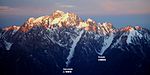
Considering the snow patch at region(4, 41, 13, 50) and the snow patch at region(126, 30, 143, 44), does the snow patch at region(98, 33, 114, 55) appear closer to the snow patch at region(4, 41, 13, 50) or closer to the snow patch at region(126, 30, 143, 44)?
the snow patch at region(126, 30, 143, 44)

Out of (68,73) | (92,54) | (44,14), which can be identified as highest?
(44,14)

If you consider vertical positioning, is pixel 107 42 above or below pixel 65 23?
below

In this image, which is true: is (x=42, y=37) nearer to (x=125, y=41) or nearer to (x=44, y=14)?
(x=44, y=14)

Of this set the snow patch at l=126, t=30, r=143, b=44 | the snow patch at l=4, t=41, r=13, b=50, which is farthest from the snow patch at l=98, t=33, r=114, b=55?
the snow patch at l=4, t=41, r=13, b=50

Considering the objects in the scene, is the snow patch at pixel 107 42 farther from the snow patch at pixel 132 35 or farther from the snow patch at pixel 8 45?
the snow patch at pixel 8 45

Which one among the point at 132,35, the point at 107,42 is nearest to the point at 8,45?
the point at 107,42

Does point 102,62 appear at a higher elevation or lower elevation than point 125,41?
lower

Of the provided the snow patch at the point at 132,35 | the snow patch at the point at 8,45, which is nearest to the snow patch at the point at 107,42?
the snow patch at the point at 132,35

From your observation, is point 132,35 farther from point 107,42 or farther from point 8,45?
point 8,45

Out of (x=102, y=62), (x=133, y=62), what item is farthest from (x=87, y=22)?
(x=133, y=62)
